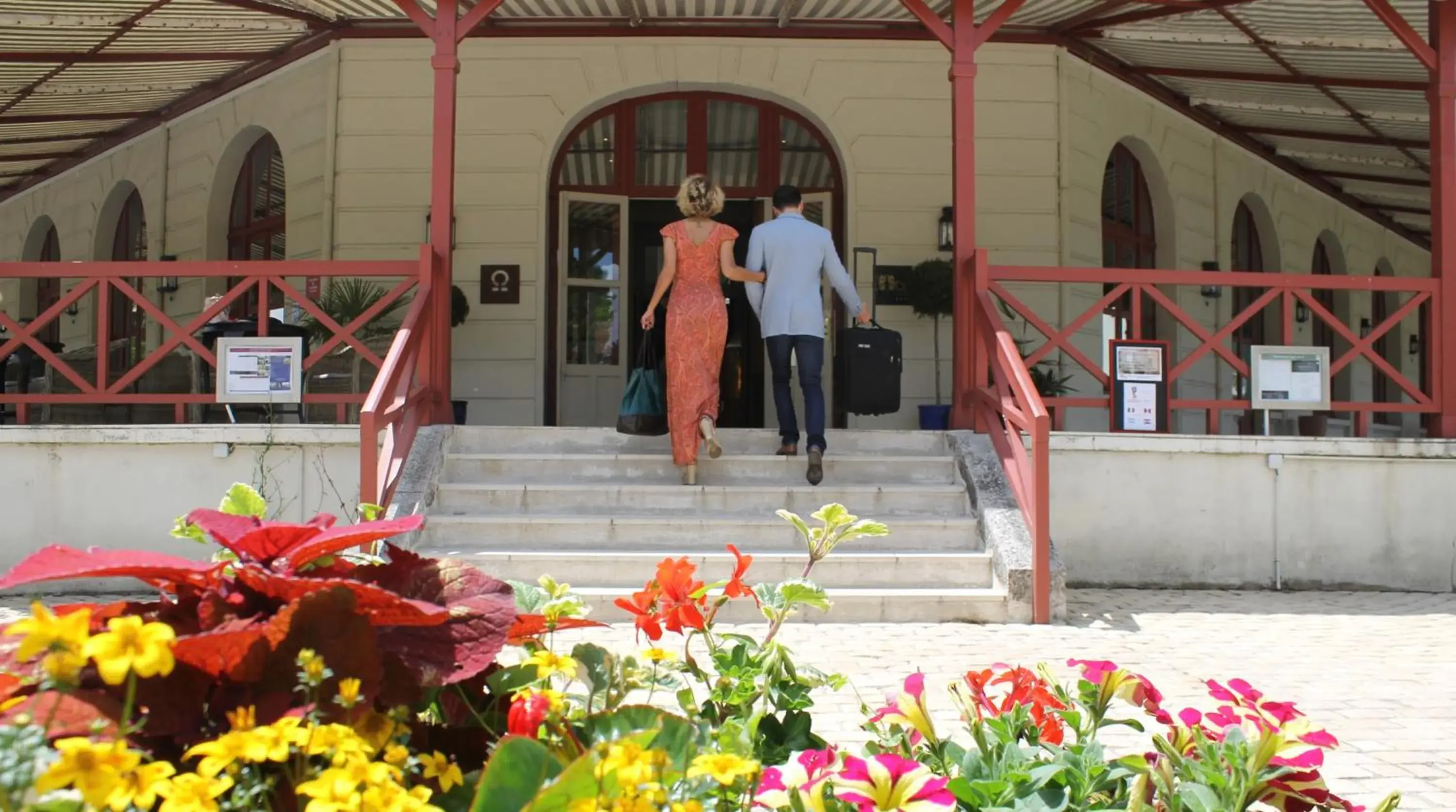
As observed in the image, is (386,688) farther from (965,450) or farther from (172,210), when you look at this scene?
(172,210)

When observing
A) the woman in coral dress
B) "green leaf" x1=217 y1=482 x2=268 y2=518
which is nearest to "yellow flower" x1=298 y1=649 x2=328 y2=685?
"green leaf" x1=217 y1=482 x2=268 y2=518

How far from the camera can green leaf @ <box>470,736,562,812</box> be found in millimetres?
928

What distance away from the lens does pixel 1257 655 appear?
5.05m

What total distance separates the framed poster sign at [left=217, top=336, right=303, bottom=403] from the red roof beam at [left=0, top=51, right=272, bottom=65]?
4205mm

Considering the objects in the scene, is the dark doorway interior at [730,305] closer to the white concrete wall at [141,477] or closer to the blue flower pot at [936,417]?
the blue flower pot at [936,417]

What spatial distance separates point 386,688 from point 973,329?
6.87 m

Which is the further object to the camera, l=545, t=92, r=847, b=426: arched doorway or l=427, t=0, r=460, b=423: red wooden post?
l=545, t=92, r=847, b=426: arched doorway

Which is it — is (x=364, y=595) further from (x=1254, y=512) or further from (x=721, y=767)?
(x=1254, y=512)

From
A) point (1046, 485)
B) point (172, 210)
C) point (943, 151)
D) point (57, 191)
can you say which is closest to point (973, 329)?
point (1046, 485)

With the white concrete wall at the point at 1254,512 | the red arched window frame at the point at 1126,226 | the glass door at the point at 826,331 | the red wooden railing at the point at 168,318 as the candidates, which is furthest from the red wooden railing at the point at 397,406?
the red arched window frame at the point at 1126,226

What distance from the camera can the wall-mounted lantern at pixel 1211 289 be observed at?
11.8 meters

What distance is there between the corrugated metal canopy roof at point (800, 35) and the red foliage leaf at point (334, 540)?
776 cm

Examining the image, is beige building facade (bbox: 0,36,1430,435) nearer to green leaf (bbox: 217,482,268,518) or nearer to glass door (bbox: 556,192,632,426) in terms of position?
glass door (bbox: 556,192,632,426)

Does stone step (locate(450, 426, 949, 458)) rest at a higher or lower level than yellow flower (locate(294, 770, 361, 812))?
higher
